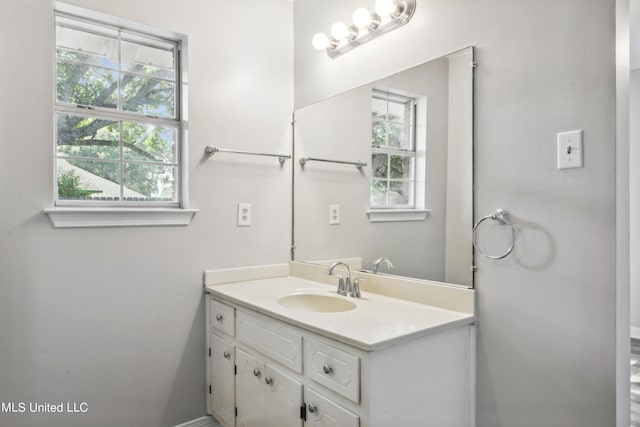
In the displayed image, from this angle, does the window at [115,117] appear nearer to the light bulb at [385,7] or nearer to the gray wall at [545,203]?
the light bulb at [385,7]

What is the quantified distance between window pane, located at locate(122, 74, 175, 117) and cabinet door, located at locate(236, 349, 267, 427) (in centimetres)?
126

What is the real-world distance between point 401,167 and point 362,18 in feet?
2.37

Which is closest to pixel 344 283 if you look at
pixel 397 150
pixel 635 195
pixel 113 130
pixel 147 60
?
pixel 397 150

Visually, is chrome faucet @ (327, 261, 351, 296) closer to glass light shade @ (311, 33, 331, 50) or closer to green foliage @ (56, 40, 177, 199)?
green foliage @ (56, 40, 177, 199)

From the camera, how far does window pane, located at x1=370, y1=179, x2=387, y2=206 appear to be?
6.17 feet

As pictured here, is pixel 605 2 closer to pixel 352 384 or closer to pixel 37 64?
pixel 352 384

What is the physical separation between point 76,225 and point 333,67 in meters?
1.46

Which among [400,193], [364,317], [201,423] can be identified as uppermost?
[400,193]

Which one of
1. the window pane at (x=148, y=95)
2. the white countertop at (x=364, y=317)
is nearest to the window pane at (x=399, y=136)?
the white countertop at (x=364, y=317)

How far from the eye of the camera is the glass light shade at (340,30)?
200cm

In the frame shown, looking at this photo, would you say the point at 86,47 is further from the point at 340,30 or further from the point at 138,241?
the point at 340,30

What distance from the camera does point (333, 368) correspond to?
1.32m

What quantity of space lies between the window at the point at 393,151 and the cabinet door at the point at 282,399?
864 millimetres

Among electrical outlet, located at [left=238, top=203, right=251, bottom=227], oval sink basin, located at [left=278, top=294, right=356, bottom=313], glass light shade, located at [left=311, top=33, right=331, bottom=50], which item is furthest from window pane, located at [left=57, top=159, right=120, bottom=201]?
glass light shade, located at [left=311, top=33, right=331, bottom=50]
